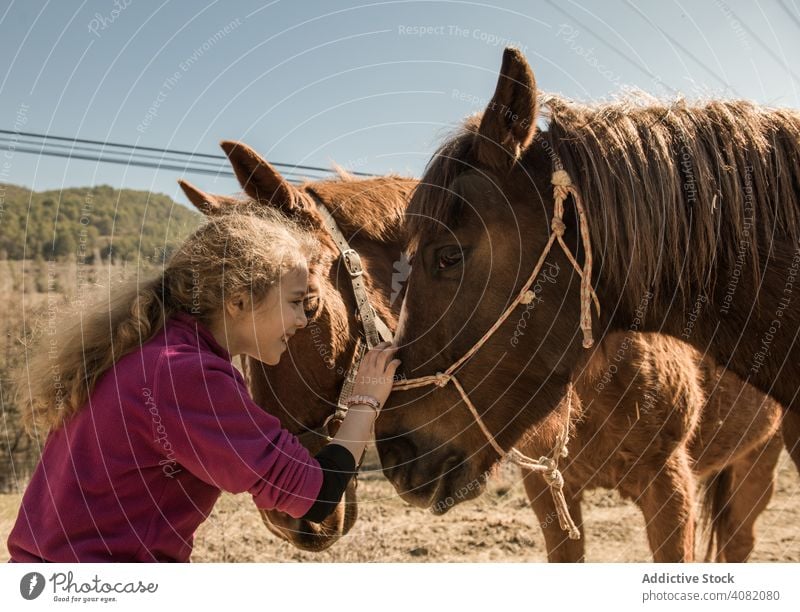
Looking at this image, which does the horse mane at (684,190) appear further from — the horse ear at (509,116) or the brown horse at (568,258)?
the horse ear at (509,116)

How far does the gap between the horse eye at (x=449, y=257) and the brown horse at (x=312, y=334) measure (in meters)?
0.67

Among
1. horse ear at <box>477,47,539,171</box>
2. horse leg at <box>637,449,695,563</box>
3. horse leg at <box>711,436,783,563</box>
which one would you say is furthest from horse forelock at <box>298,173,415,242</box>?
horse leg at <box>711,436,783,563</box>

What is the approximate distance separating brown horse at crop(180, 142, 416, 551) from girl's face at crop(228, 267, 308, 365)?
43 cm

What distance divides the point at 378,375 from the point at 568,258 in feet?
2.88

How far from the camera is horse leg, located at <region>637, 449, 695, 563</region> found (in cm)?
380

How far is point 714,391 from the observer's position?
432 cm

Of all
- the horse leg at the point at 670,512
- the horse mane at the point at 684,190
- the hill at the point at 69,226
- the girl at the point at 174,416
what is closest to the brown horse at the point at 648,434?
the horse leg at the point at 670,512

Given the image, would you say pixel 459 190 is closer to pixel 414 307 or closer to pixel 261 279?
pixel 414 307

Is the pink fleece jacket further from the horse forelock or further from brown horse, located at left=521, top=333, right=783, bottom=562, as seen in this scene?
brown horse, located at left=521, top=333, right=783, bottom=562

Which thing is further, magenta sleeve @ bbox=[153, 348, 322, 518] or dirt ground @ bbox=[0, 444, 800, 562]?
dirt ground @ bbox=[0, 444, 800, 562]

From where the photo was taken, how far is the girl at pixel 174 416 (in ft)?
6.42

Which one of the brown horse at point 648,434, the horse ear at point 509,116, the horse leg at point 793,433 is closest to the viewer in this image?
the horse ear at point 509,116
